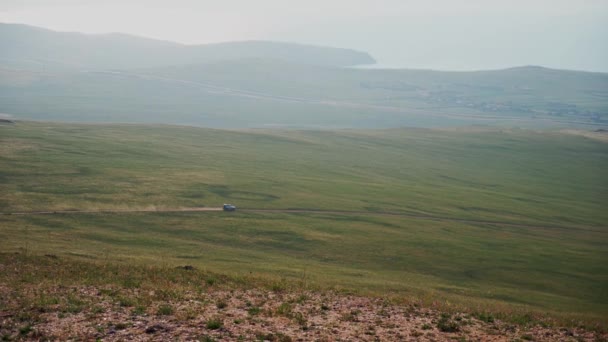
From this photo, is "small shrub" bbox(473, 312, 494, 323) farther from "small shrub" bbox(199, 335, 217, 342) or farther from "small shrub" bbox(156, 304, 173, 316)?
"small shrub" bbox(156, 304, 173, 316)

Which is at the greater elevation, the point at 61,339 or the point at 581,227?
the point at 61,339

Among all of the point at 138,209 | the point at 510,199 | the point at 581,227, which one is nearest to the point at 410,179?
the point at 510,199

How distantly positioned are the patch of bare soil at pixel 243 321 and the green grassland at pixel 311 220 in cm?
1064

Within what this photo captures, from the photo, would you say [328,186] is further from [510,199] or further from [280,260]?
[280,260]

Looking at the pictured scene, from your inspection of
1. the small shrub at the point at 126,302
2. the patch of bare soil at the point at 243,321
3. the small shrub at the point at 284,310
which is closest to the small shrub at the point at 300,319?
the patch of bare soil at the point at 243,321

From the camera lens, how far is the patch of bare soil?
88.2 ft

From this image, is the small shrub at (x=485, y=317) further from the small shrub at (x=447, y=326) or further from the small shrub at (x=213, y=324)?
the small shrub at (x=213, y=324)

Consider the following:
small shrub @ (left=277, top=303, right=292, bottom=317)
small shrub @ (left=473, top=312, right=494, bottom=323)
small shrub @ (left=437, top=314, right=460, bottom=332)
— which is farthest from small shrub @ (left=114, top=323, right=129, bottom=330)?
small shrub @ (left=473, top=312, right=494, bottom=323)

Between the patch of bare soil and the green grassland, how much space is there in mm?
10638

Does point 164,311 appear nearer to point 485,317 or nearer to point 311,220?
point 485,317

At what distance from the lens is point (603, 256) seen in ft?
281

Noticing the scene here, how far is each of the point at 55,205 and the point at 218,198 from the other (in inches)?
1028

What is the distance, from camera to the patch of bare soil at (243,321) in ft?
88.2

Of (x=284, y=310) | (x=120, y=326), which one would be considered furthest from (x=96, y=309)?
(x=284, y=310)
